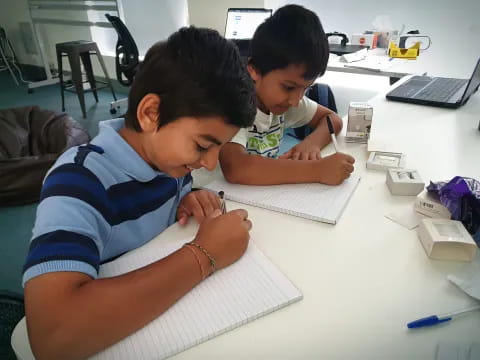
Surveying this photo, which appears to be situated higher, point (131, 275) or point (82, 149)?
point (82, 149)

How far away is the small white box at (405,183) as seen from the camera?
0.82m

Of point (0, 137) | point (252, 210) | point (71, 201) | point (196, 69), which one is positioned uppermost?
point (196, 69)

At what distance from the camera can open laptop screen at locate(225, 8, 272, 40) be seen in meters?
2.88

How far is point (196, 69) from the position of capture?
605 mm

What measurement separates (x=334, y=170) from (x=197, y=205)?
1.14 feet

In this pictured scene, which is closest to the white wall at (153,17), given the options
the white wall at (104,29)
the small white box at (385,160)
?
the white wall at (104,29)

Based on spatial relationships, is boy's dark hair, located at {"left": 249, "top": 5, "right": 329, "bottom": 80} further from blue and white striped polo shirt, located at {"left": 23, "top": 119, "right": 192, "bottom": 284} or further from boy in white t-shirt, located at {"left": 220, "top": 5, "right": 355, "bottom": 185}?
blue and white striped polo shirt, located at {"left": 23, "top": 119, "right": 192, "bottom": 284}

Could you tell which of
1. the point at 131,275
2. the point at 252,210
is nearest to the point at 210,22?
the point at 252,210

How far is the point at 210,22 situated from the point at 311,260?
326 centimetres

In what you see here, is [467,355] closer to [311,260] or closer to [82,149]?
[311,260]

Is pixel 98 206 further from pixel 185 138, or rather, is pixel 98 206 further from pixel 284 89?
pixel 284 89

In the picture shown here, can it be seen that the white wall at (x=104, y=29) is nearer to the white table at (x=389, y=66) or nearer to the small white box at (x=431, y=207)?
the white table at (x=389, y=66)

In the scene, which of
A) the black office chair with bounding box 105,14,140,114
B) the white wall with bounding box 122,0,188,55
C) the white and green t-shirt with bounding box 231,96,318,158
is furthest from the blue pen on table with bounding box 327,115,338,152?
the white wall with bounding box 122,0,188,55

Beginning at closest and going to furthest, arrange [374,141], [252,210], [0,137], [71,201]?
[71,201] < [252,210] < [374,141] < [0,137]
